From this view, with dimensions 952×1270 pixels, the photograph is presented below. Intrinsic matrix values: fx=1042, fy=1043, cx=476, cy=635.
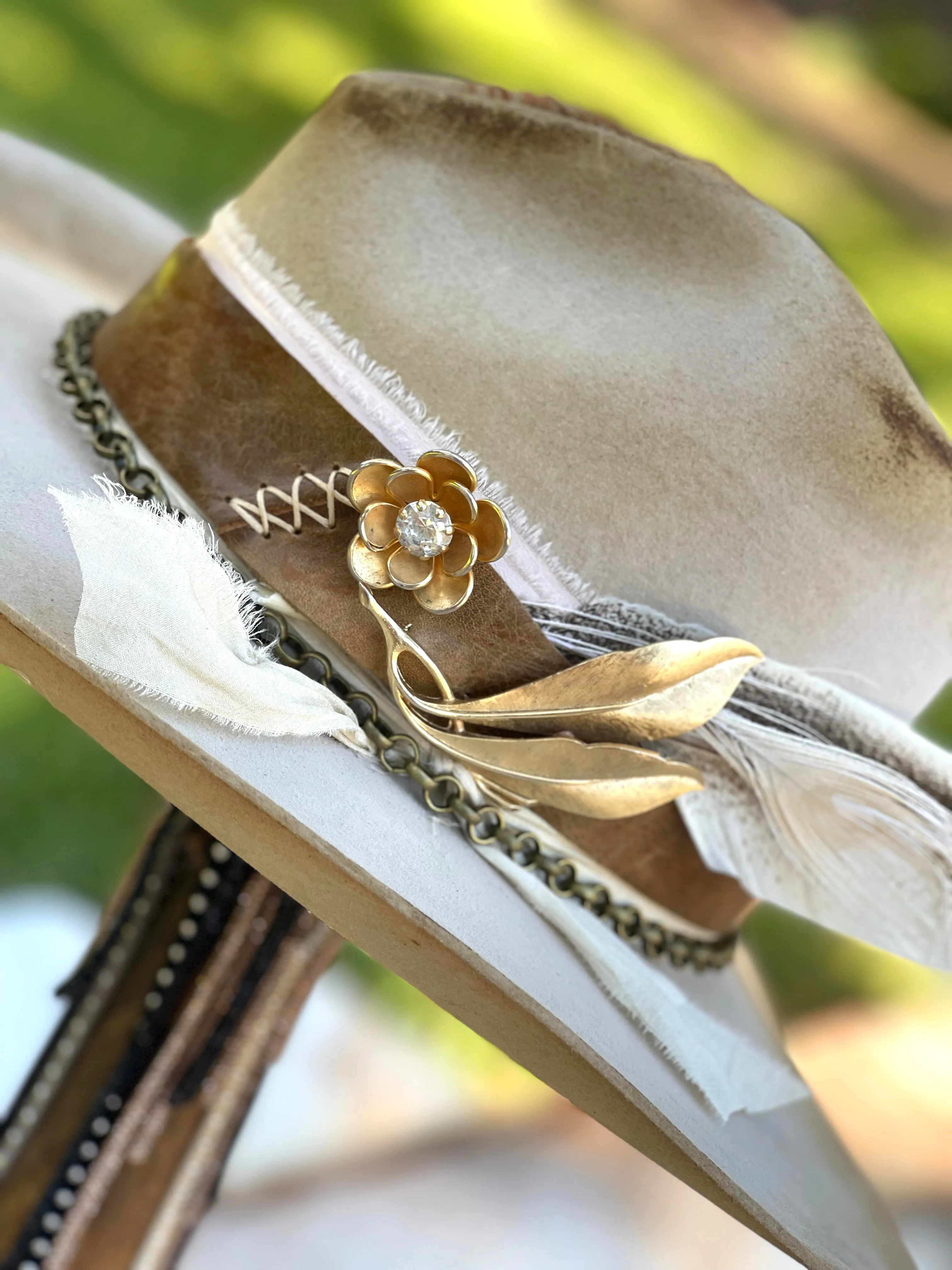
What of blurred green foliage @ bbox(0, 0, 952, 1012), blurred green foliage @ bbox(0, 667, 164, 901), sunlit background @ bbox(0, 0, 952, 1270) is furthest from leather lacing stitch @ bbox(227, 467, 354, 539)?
blurred green foliage @ bbox(0, 0, 952, 1012)

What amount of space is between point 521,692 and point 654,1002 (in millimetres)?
215

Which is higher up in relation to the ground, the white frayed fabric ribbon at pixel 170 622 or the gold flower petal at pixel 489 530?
the gold flower petal at pixel 489 530

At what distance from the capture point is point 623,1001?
0.63 meters

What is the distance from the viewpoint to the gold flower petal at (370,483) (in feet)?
1.91

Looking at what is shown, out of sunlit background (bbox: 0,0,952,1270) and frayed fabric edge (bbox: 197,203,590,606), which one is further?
sunlit background (bbox: 0,0,952,1270)

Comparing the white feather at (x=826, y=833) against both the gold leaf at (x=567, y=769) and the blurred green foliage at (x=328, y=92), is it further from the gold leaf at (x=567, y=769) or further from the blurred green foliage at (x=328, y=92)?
the blurred green foliage at (x=328, y=92)

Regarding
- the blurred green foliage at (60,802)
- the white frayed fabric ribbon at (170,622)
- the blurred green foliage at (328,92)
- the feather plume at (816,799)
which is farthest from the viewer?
the blurred green foliage at (328,92)

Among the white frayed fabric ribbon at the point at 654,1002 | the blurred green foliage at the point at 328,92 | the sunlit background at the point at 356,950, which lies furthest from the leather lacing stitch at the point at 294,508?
the blurred green foliage at the point at 328,92

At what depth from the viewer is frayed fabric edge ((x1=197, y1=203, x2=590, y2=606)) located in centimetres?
62

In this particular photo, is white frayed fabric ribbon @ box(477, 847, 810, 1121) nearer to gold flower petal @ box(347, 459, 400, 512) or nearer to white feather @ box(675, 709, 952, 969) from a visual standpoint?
white feather @ box(675, 709, 952, 969)

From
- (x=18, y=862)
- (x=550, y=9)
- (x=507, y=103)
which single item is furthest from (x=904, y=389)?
(x=550, y=9)

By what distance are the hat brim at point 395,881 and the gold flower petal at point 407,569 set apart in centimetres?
11

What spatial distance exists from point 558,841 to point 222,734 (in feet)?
0.76

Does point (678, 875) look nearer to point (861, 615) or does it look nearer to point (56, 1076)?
point (861, 615)
